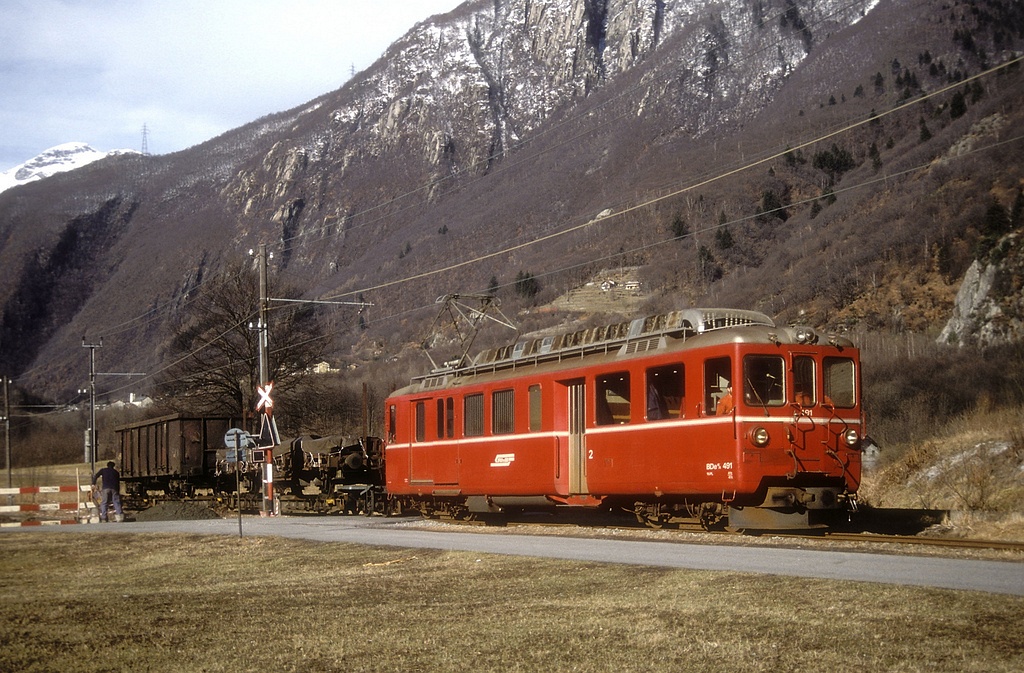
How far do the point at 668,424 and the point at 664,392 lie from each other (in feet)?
2.25

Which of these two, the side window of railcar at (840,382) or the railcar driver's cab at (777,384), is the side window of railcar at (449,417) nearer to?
the railcar driver's cab at (777,384)

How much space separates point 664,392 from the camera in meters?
20.3

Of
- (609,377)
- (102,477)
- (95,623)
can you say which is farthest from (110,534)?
(95,623)

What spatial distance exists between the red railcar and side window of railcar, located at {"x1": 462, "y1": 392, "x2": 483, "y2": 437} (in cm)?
38

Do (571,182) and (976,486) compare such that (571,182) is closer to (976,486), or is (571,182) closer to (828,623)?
(976,486)

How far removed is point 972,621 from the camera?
952 cm

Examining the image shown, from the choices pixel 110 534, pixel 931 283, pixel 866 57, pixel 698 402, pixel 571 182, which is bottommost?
pixel 110 534

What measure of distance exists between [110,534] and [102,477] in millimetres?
8859

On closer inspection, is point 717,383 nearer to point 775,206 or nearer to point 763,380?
point 763,380

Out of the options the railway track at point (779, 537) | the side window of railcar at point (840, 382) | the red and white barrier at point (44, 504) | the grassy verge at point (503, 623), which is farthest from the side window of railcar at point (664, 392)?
the red and white barrier at point (44, 504)

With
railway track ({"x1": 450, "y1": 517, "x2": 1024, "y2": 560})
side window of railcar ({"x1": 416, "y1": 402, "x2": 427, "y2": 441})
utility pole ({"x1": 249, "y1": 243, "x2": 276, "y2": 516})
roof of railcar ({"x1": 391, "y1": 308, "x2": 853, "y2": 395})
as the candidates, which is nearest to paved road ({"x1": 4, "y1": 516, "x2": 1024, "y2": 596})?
railway track ({"x1": 450, "y1": 517, "x2": 1024, "y2": 560})

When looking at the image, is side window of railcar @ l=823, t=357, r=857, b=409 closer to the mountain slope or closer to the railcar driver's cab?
the railcar driver's cab

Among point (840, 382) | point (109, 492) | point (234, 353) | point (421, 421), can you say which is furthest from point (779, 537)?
point (234, 353)

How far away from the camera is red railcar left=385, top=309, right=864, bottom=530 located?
18.9m
